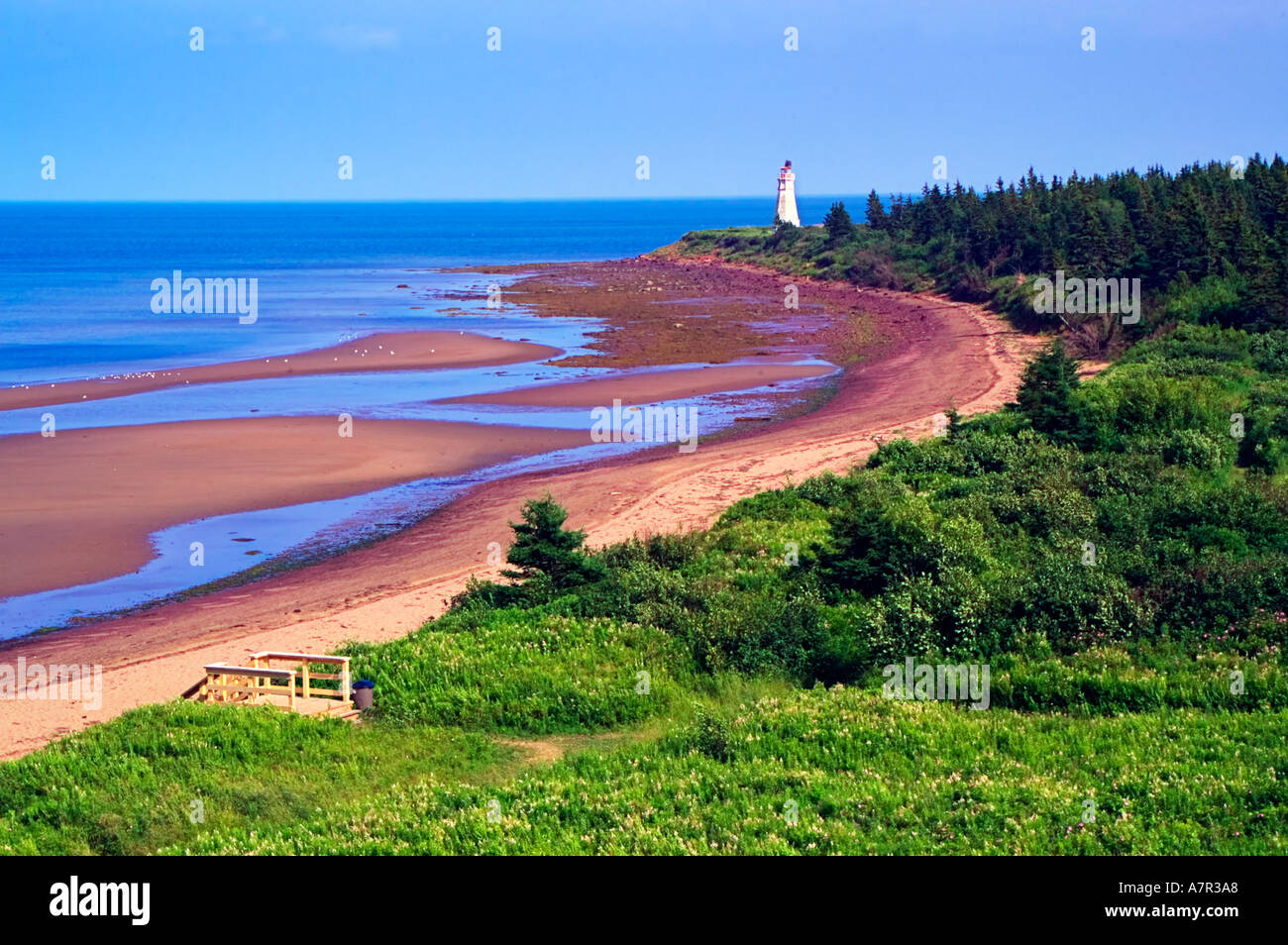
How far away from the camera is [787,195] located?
125000 millimetres

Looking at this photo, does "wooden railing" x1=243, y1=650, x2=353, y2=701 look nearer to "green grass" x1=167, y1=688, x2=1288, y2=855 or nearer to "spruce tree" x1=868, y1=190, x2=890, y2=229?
"green grass" x1=167, y1=688, x2=1288, y2=855

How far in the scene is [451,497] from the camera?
3139 cm

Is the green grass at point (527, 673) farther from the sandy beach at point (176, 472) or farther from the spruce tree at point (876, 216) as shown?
the spruce tree at point (876, 216)

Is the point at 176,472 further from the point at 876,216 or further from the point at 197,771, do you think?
the point at 876,216

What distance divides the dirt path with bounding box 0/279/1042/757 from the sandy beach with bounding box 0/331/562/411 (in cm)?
1910

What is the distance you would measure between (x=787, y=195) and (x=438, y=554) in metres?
105

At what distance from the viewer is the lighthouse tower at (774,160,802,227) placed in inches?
4906

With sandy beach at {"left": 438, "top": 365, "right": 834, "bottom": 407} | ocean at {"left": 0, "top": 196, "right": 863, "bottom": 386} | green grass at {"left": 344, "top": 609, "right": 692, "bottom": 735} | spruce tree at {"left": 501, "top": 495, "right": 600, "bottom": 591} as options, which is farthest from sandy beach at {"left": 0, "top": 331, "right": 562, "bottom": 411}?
green grass at {"left": 344, "top": 609, "right": 692, "bottom": 735}

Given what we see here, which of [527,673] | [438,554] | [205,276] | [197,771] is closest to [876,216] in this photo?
[205,276]

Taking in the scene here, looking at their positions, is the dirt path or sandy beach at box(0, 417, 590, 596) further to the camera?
sandy beach at box(0, 417, 590, 596)
